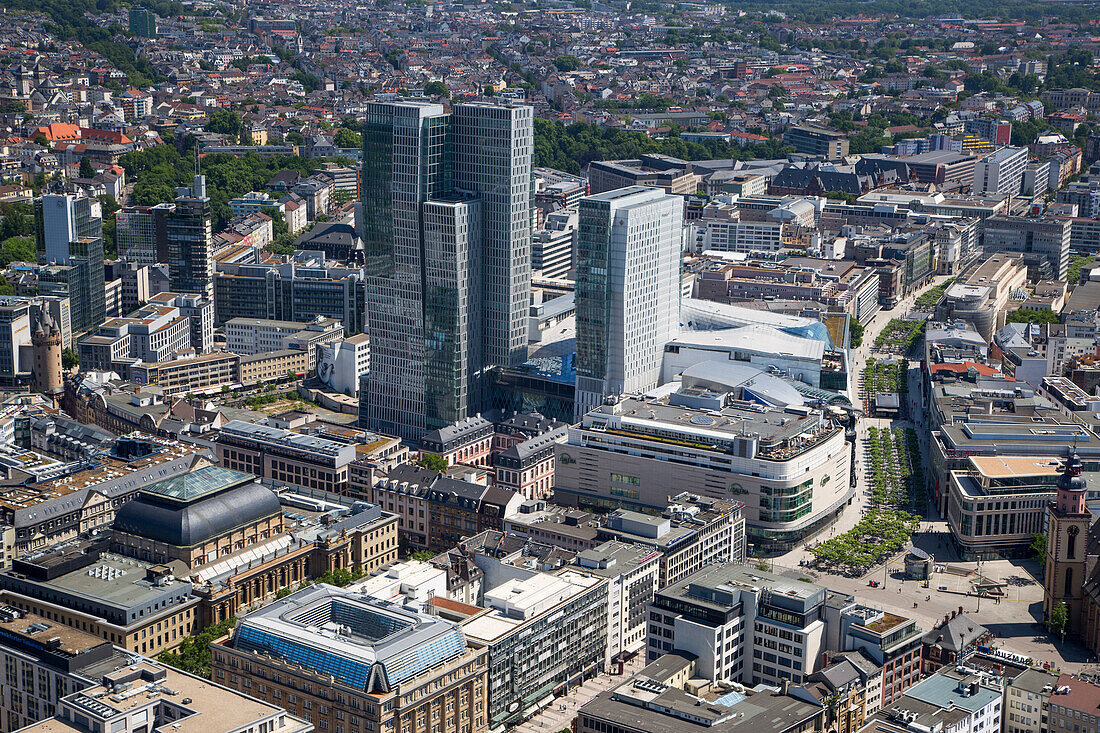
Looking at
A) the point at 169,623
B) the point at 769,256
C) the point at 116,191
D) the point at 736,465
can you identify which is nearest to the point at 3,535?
the point at 169,623

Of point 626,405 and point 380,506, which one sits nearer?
point 380,506

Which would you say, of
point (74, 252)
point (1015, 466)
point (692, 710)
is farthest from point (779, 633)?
point (74, 252)

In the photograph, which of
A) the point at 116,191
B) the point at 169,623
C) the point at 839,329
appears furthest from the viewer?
the point at 116,191

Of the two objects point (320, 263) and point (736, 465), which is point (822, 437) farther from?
point (320, 263)

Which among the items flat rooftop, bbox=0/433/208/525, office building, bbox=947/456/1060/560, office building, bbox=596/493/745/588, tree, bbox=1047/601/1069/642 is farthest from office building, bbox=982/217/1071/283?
flat rooftop, bbox=0/433/208/525

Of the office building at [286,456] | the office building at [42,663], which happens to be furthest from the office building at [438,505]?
the office building at [42,663]

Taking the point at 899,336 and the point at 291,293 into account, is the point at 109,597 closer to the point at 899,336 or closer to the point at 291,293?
the point at 291,293

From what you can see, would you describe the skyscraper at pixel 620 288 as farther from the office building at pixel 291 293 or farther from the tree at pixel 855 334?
the office building at pixel 291 293
